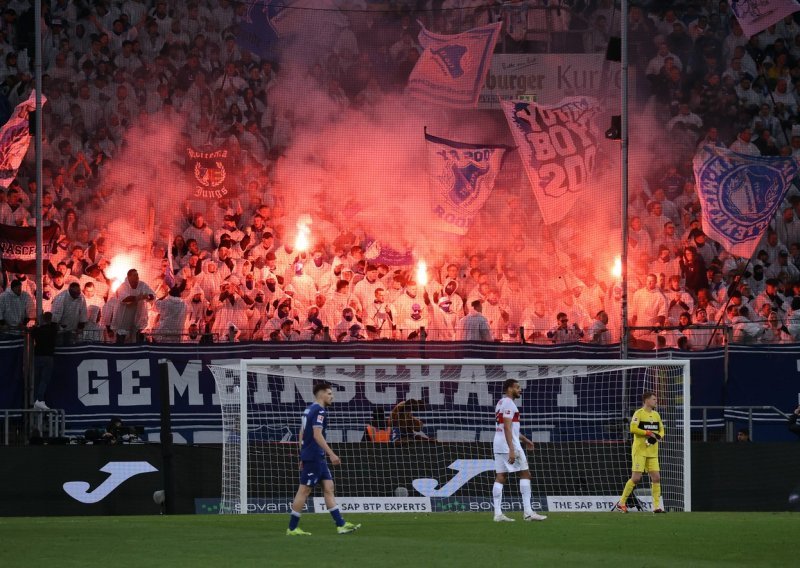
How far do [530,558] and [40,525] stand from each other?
6324mm

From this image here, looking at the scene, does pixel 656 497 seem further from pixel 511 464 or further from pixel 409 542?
pixel 409 542

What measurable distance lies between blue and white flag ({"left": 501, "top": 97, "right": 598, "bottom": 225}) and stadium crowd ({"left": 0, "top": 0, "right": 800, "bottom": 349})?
826 millimetres

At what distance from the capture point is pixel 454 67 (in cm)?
2484

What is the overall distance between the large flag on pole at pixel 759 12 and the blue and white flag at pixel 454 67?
431 cm

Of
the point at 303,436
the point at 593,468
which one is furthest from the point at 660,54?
the point at 303,436

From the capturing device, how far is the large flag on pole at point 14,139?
69.2 feet

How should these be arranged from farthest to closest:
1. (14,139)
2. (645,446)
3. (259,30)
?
(259,30) → (14,139) → (645,446)

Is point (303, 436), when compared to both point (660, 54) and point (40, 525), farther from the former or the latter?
point (660, 54)

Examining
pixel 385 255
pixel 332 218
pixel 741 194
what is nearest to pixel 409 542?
pixel 741 194

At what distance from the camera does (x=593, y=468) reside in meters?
18.7

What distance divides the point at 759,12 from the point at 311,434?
13575 mm

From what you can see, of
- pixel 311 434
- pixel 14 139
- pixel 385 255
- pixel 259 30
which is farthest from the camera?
pixel 259 30

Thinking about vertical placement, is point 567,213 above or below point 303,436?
above

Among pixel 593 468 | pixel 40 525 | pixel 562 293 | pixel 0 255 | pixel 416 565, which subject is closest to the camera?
pixel 416 565
